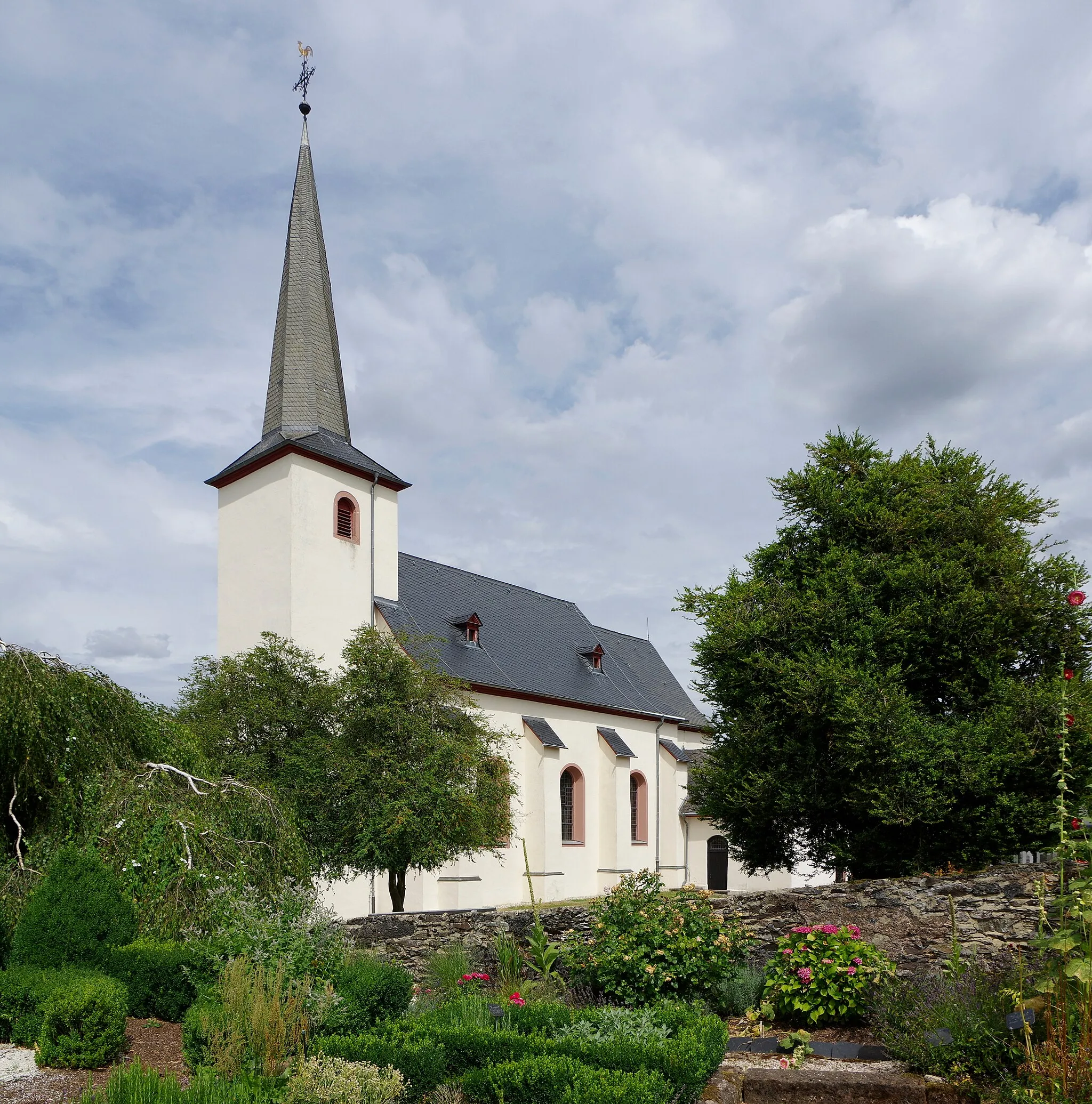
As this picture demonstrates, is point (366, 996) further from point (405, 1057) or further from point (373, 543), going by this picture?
point (373, 543)

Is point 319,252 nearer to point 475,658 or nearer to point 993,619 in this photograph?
point 475,658

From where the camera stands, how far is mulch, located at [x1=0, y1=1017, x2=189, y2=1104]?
6.09 m

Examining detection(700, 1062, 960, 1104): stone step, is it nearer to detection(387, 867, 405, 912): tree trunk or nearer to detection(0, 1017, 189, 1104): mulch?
detection(0, 1017, 189, 1104): mulch

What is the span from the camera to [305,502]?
77.3 feet

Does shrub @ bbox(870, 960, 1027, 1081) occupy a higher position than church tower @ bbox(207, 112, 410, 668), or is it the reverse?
church tower @ bbox(207, 112, 410, 668)

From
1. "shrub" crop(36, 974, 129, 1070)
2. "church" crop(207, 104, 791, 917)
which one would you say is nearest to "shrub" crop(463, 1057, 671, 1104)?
"shrub" crop(36, 974, 129, 1070)

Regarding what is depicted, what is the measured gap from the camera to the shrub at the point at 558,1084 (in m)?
4.84

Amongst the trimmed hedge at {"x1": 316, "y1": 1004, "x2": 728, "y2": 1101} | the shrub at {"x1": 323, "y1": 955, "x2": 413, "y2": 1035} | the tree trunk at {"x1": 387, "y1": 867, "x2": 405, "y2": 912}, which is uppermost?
the trimmed hedge at {"x1": 316, "y1": 1004, "x2": 728, "y2": 1101}

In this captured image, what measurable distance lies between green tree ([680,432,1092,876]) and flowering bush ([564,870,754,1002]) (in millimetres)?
5505

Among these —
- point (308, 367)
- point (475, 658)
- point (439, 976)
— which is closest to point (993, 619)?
point (439, 976)

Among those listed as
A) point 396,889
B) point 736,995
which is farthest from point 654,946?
point 396,889

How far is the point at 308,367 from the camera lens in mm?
25875

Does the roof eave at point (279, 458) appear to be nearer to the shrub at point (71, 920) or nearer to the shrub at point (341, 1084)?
the shrub at point (71, 920)

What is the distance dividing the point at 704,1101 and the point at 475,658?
21.2 meters
